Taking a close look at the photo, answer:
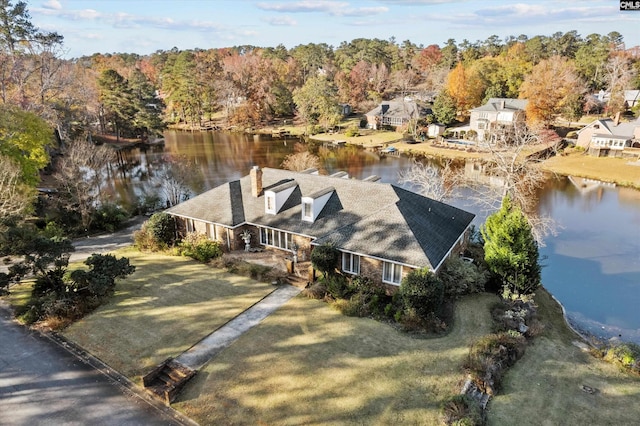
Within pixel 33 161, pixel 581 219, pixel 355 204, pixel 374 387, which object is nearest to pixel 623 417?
pixel 374 387

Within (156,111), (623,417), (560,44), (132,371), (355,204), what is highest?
(560,44)

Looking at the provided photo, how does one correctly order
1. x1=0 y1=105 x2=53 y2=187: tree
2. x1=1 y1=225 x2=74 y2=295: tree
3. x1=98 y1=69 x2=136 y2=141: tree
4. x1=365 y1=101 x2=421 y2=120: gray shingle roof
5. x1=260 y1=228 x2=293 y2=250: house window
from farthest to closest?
x1=365 y1=101 x2=421 y2=120: gray shingle roof
x1=98 y1=69 x2=136 y2=141: tree
x1=0 y1=105 x2=53 y2=187: tree
x1=260 y1=228 x2=293 y2=250: house window
x1=1 y1=225 x2=74 y2=295: tree

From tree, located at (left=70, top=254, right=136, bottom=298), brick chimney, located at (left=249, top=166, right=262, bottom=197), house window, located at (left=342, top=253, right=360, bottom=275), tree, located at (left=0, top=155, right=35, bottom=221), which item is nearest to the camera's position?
tree, located at (left=70, top=254, right=136, bottom=298)

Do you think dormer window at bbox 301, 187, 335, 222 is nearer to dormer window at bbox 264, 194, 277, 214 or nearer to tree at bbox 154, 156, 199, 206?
dormer window at bbox 264, 194, 277, 214

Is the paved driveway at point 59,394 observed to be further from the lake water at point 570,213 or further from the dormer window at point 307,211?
the lake water at point 570,213

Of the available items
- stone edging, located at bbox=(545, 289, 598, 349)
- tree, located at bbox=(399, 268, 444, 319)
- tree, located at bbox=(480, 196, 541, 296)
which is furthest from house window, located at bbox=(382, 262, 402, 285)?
stone edging, located at bbox=(545, 289, 598, 349)

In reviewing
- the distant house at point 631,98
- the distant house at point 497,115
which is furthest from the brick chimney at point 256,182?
the distant house at point 631,98

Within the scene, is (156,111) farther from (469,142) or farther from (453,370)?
(453,370)
